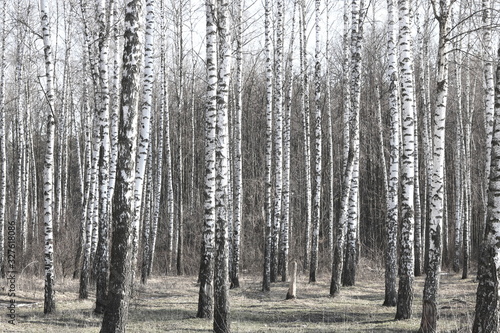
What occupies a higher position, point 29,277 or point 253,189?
point 253,189

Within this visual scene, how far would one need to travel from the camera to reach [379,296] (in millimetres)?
14164

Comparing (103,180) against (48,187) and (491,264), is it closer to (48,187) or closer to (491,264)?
(48,187)

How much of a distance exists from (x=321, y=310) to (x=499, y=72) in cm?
702

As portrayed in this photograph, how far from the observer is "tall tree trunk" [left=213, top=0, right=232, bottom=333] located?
8320mm

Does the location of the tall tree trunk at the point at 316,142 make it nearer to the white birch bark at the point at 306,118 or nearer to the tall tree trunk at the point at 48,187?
the white birch bark at the point at 306,118

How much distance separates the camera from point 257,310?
11555mm

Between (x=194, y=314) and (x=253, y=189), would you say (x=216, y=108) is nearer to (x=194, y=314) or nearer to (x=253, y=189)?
(x=194, y=314)

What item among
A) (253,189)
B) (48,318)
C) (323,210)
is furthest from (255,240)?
(48,318)

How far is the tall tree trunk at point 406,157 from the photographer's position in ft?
30.9

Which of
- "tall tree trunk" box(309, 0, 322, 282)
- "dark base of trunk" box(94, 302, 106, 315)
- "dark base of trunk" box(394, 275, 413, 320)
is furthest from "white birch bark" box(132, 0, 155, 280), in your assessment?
"tall tree trunk" box(309, 0, 322, 282)

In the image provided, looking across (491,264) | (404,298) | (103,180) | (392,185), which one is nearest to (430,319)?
(404,298)

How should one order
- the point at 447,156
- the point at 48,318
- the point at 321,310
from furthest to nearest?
the point at 447,156
the point at 321,310
the point at 48,318

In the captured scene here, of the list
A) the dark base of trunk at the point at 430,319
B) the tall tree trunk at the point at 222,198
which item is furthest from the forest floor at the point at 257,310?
the tall tree trunk at the point at 222,198

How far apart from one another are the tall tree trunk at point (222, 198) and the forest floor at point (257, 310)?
34.5 inches
